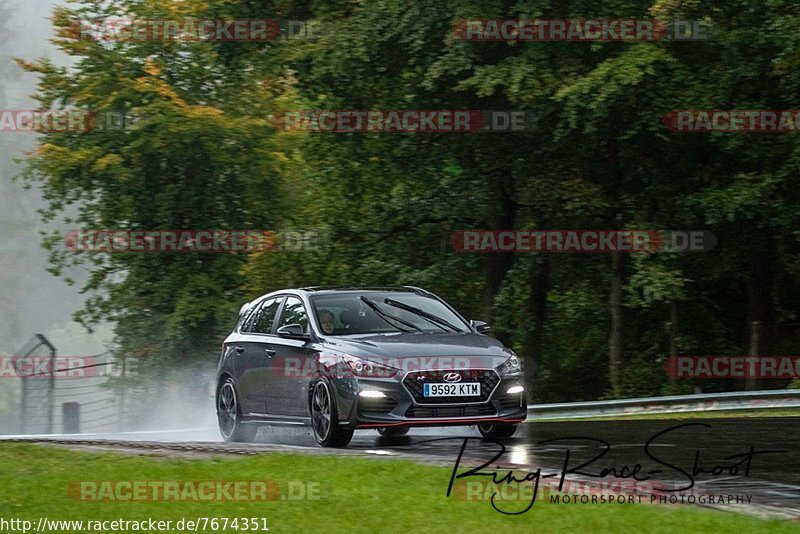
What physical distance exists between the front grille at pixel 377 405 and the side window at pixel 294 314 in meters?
1.71

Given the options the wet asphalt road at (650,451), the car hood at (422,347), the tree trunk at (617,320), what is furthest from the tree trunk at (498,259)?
the car hood at (422,347)

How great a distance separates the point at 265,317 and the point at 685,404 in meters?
6.51

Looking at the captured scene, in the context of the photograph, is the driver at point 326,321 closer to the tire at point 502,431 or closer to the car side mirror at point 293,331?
the car side mirror at point 293,331

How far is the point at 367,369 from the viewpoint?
45.3 feet

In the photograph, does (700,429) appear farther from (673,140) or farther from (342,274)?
(342,274)

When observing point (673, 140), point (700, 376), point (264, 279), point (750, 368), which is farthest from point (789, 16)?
point (264, 279)

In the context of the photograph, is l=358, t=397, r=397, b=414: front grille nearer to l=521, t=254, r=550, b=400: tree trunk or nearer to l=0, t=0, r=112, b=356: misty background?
l=521, t=254, r=550, b=400: tree trunk

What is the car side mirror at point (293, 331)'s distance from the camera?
14867mm

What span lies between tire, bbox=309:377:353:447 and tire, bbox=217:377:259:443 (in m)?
2.07

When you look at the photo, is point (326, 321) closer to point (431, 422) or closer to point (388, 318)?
point (388, 318)

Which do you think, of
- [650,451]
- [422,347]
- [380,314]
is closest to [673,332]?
[380,314]

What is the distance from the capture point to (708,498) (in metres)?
9.63

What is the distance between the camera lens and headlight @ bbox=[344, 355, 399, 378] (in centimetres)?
1375

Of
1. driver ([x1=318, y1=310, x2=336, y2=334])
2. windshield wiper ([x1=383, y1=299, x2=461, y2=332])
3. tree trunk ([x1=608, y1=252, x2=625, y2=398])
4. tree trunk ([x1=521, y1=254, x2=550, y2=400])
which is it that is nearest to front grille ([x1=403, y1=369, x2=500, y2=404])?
windshield wiper ([x1=383, y1=299, x2=461, y2=332])
